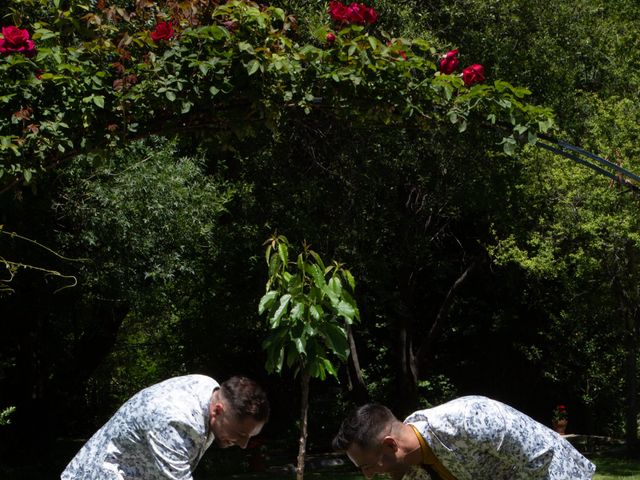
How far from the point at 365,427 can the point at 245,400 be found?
543 mm

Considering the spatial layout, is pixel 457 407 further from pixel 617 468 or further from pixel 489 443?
pixel 617 468

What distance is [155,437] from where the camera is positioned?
12.7ft

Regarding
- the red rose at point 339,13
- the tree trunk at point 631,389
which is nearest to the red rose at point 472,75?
the red rose at point 339,13

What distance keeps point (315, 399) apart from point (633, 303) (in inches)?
286

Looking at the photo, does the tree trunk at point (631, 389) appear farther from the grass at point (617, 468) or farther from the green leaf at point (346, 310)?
the green leaf at point (346, 310)

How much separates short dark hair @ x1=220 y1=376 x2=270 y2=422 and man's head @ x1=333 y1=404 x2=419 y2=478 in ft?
1.20

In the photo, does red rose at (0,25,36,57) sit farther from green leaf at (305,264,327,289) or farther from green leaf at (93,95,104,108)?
green leaf at (305,264,327,289)

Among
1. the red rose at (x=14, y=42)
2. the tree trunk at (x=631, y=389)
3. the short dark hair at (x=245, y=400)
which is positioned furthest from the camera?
the tree trunk at (x=631, y=389)

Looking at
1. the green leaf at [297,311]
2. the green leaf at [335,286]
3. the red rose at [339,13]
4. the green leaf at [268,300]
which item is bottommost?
the green leaf at [268,300]

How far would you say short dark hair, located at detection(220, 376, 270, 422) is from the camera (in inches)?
149

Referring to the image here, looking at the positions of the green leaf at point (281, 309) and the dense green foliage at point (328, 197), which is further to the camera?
the green leaf at point (281, 309)

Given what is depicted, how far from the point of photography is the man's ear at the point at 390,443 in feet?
11.6

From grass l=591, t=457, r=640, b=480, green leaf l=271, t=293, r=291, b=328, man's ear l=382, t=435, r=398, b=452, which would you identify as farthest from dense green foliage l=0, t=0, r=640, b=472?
man's ear l=382, t=435, r=398, b=452

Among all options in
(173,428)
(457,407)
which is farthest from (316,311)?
(457,407)
